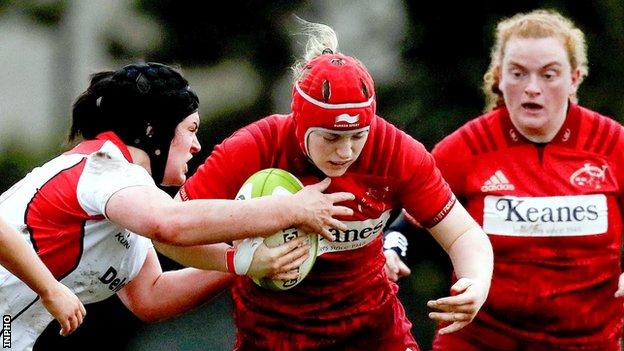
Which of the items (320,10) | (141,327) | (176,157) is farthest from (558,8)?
(176,157)

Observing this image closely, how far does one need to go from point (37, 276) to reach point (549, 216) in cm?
214

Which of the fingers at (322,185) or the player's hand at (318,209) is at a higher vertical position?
the fingers at (322,185)

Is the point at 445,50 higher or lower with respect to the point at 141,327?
higher

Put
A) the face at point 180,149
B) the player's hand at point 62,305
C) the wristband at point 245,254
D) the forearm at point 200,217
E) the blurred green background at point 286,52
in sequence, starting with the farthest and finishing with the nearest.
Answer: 1. the blurred green background at point 286,52
2. the face at point 180,149
3. the wristband at point 245,254
4. the forearm at point 200,217
5. the player's hand at point 62,305

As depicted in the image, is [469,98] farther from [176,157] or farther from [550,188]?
[176,157]

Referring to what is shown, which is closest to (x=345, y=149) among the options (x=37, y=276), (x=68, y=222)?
(x=68, y=222)

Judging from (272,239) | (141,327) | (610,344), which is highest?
(272,239)

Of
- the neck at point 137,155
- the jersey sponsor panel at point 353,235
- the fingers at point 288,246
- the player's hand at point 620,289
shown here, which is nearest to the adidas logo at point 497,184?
the player's hand at point 620,289

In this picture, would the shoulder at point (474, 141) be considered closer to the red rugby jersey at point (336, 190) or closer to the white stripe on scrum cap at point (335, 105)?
the red rugby jersey at point (336, 190)

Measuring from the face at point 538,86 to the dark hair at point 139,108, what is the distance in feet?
4.53

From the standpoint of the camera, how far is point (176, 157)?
5.13 metres

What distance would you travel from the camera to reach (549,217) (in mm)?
5703

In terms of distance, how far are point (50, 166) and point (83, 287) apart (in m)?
0.44

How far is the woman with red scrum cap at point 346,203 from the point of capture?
481cm
